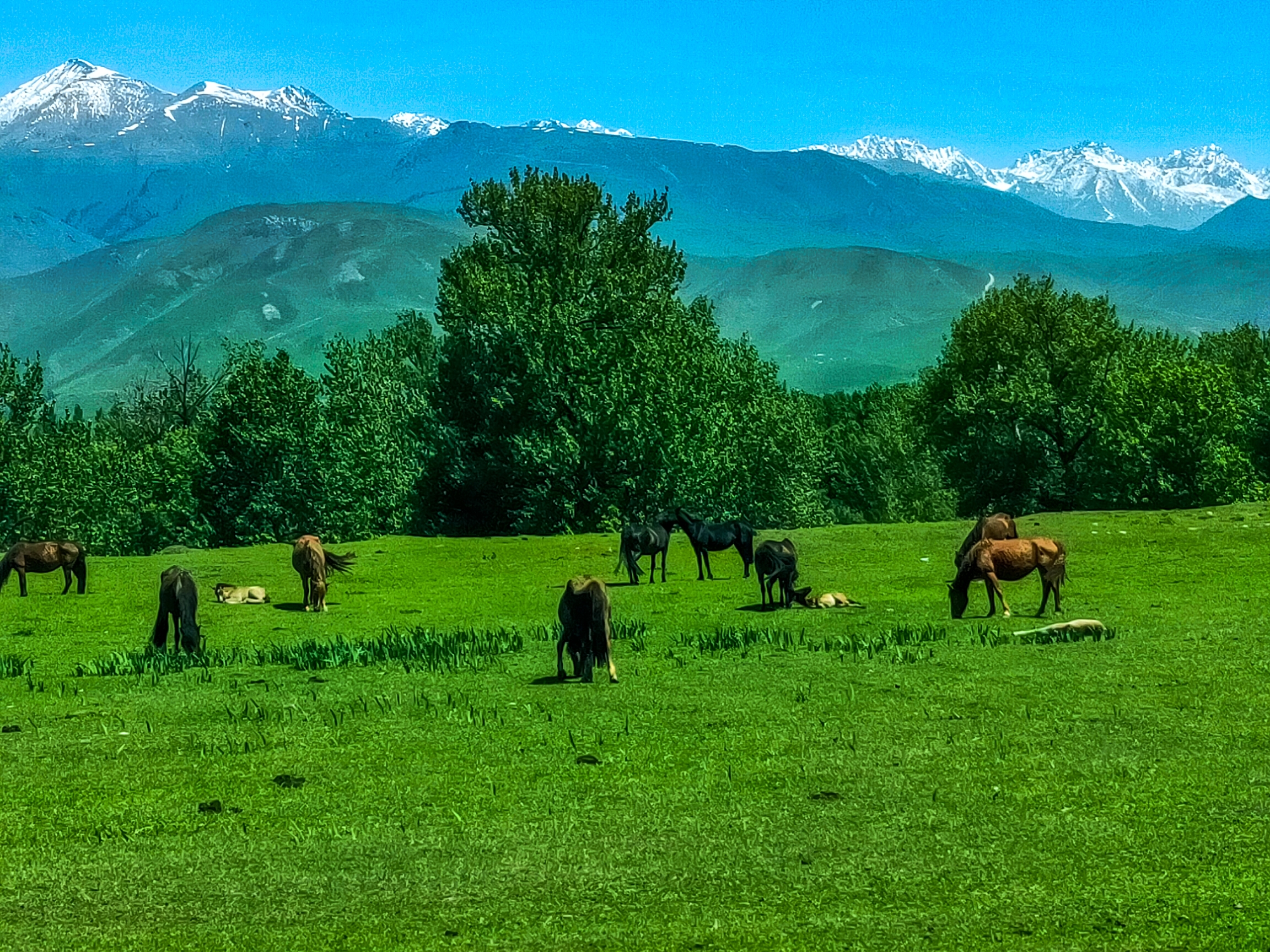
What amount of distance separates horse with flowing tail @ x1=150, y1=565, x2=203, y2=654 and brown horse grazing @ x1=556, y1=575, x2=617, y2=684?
328 inches

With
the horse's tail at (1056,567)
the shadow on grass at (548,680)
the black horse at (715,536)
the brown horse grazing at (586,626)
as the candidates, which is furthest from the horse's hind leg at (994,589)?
the black horse at (715,536)

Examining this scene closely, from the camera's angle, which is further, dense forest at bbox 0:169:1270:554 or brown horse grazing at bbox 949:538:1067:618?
dense forest at bbox 0:169:1270:554

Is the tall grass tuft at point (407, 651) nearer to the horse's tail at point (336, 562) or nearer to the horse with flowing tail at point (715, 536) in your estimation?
the horse's tail at point (336, 562)

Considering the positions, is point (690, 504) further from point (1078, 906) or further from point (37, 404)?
point (1078, 906)

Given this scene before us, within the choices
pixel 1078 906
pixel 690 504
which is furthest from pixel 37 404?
pixel 1078 906

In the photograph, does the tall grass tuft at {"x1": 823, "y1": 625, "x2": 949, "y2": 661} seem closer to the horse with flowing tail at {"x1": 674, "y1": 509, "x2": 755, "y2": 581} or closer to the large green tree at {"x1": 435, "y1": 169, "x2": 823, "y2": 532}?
the horse with flowing tail at {"x1": 674, "y1": 509, "x2": 755, "y2": 581}

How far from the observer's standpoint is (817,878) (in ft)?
29.6

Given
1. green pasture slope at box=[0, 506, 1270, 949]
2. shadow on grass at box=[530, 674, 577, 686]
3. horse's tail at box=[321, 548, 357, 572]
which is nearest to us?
green pasture slope at box=[0, 506, 1270, 949]

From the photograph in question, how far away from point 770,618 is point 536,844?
16.6m

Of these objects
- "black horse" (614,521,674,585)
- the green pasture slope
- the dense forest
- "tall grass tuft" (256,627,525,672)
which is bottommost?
the green pasture slope

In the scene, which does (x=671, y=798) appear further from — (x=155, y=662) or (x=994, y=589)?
(x=994, y=589)

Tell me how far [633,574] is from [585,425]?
25.8 m

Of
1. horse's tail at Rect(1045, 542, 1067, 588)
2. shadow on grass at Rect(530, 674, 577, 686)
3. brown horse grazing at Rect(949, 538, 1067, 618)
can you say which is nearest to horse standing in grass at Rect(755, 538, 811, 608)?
brown horse grazing at Rect(949, 538, 1067, 618)

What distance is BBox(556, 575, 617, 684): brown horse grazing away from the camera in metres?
17.4
